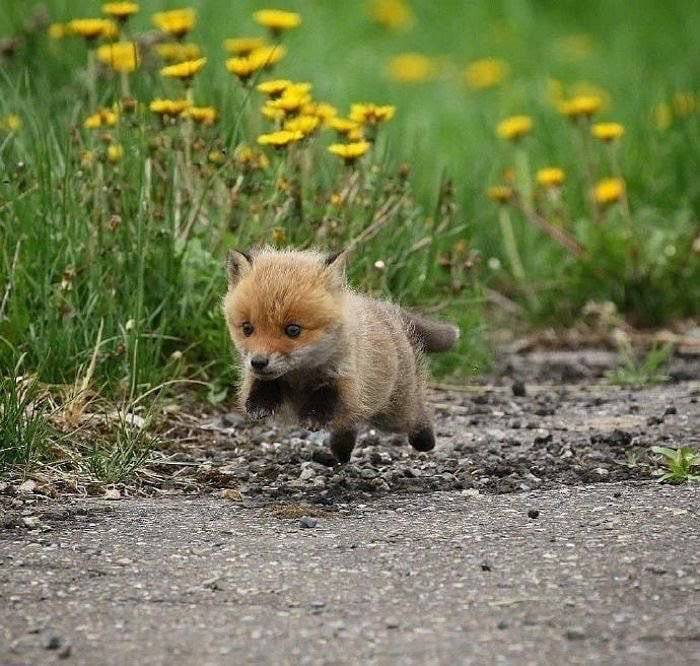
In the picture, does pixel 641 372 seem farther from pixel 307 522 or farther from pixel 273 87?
pixel 307 522

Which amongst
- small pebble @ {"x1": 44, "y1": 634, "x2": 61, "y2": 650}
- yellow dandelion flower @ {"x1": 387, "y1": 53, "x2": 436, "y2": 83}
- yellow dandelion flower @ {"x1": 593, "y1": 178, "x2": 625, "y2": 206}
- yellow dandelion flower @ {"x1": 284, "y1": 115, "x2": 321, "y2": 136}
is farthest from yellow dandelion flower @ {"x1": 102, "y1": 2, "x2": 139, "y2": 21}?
yellow dandelion flower @ {"x1": 387, "y1": 53, "x2": 436, "y2": 83}

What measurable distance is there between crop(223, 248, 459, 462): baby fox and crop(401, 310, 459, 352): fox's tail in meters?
0.33

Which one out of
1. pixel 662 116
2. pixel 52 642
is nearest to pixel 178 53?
pixel 52 642

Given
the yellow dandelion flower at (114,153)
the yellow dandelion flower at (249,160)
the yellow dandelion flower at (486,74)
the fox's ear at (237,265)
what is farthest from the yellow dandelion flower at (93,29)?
the yellow dandelion flower at (486,74)

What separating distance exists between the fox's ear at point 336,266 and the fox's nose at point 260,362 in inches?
18.5

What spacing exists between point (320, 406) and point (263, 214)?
171 centimetres

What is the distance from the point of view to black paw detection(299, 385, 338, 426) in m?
5.04

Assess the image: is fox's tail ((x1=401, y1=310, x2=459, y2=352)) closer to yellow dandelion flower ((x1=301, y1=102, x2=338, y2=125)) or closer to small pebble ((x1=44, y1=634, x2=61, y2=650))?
yellow dandelion flower ((x1=301, y1=102, x2=338, y2=125))

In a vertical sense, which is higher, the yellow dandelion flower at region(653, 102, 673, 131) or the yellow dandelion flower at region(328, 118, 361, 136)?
the yellow dandelion flower at region(328, 118, 361, 136)

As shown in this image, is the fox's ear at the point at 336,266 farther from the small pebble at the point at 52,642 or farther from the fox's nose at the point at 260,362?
the small pebble at the point at 52,642

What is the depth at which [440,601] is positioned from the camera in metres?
3.85

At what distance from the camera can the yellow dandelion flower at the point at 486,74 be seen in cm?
1191

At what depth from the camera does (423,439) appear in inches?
221

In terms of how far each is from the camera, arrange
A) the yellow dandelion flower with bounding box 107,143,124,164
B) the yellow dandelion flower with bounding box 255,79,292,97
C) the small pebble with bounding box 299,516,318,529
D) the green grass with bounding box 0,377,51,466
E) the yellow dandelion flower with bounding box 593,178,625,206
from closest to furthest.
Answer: the small pebble with bounding box 299,516,318,529 < the green grass with bounding box 0,377,51,466 < the yellow dandelion flower with bounding box 255,79,292,97 < the yellow dandelion flower with bounding box 107,143,124,164 < the yellow dandelion flower with bounding box 593,178,625,206
